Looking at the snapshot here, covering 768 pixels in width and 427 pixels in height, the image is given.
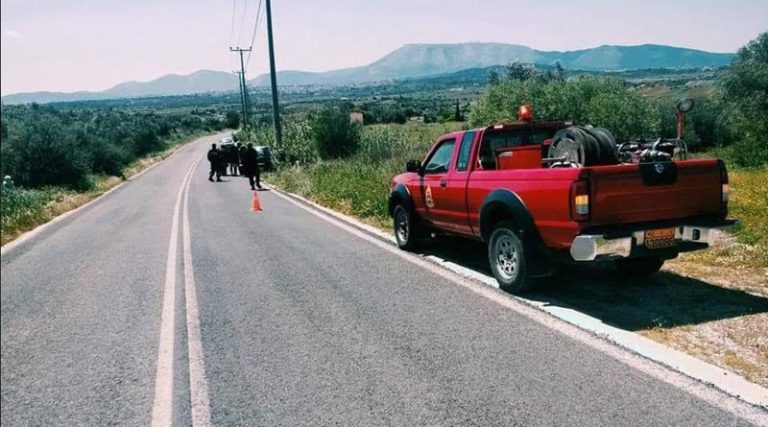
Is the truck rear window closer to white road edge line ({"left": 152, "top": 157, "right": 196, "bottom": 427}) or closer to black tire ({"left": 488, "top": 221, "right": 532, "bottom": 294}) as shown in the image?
black tire ({"left": 488, "top": 221, "right": 532, "bottom": 294})

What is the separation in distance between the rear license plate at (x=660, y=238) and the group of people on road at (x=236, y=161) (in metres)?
18.4

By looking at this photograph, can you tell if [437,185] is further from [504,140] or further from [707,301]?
[707,301]

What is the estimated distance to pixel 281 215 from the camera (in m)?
16.0

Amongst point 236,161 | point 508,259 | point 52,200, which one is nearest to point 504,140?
point 508,259

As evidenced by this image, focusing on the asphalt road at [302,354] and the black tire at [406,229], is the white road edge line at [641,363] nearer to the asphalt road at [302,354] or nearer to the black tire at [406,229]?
the asphalt road at [302,354]

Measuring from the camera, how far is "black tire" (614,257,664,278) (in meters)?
7.32

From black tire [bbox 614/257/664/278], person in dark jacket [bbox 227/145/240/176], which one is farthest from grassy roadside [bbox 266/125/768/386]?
person in dark jacket [bbox 227/145/240/176]

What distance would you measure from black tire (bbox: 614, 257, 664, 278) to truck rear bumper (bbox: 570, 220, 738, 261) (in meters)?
1.02

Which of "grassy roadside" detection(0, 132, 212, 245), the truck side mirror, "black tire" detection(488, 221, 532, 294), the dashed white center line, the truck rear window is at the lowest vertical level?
"grassy roadside" detection(0, 132, 212, 245)

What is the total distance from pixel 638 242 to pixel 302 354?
135 inches

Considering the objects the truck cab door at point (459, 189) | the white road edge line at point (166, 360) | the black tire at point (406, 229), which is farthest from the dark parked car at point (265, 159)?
the truck cab door at point (459, 189)

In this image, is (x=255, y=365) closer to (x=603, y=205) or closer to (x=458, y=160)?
(x=603, y=205)

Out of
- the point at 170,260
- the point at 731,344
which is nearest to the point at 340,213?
the point at 170,260

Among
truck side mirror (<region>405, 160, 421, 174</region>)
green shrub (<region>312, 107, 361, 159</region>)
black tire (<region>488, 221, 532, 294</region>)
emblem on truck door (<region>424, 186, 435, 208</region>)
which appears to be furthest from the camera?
green shrub (<region>312, 107, 361, 159</region>)
